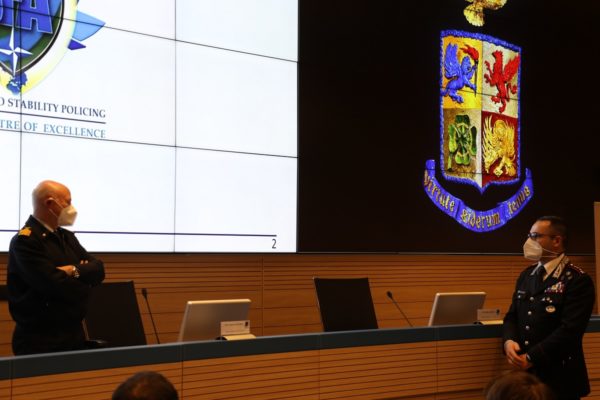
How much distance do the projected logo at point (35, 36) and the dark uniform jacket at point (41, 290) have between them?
1556 millimetres

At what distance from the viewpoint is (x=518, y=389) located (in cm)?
179

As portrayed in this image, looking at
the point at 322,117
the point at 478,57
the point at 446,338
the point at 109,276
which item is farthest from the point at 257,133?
the point at 478,57

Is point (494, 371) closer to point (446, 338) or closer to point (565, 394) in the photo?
point (446, 338)

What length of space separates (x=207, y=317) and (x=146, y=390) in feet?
8.23

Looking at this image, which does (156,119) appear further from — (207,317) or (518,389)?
(518,389)

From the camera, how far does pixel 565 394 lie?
4.34 metres

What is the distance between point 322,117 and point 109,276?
2.23 meters

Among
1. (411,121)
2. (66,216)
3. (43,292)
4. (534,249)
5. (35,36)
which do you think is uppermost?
(35,36)

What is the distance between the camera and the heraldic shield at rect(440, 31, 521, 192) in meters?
7.82

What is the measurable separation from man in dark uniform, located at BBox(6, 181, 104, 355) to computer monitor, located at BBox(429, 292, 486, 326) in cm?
217

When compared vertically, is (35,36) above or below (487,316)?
above

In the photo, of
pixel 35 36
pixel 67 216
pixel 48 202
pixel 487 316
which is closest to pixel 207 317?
pixel 67 216

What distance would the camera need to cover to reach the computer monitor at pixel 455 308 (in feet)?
16.8

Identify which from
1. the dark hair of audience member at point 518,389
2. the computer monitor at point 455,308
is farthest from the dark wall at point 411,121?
the dark hair of audience member at point 518,389
